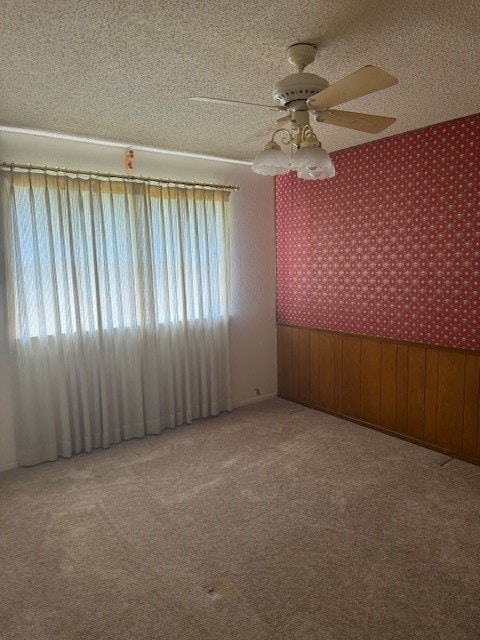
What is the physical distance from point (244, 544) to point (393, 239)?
2529 millimetres

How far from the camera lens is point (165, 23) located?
1.73m

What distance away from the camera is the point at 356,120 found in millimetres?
1951

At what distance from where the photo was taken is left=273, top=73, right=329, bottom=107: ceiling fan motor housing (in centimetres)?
188

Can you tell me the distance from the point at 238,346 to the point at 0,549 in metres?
2.64

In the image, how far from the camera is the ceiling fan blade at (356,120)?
6.24 feet

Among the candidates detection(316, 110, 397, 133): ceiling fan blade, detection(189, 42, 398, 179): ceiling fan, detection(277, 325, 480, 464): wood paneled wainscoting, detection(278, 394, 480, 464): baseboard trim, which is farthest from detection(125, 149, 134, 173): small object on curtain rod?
detection(278, 394, 480, 464): baseboard trim

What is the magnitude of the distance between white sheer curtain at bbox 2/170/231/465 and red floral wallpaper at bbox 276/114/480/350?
81 centimetres

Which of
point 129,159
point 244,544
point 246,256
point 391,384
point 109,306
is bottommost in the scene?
point 244,544

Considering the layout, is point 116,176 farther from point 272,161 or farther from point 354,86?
point 354,86

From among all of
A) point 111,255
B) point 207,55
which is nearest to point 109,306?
point 111,255

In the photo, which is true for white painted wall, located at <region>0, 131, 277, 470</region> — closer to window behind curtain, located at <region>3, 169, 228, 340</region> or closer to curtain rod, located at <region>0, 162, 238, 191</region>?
curtain rod, located at <region>0, 162, 238, 191</region>

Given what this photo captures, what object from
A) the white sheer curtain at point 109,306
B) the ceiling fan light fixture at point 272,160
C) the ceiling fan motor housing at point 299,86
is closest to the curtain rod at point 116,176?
the white sheer curtain at point 109,306

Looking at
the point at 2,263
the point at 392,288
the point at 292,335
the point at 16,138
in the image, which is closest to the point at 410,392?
the point at 392,288

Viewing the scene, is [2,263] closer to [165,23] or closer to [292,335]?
[165,23]
